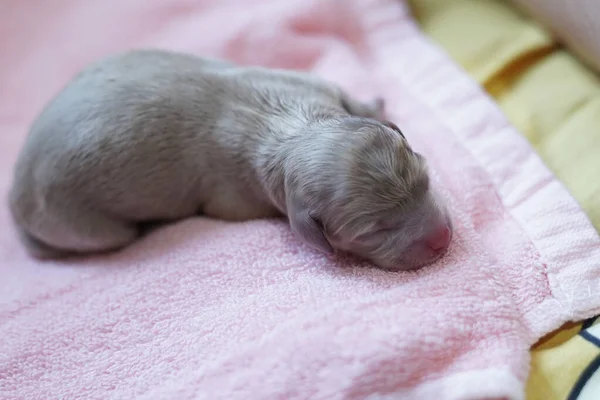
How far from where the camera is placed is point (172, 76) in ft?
6.43

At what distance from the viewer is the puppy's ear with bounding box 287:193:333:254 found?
155 centimetres

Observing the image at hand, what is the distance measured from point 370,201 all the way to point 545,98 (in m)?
0.84

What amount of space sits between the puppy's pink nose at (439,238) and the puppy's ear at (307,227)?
0.25 meters

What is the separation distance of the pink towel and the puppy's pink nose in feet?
0.15

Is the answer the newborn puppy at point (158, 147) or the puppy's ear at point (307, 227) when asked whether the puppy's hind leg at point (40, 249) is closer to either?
the newborn puppy at point (158, 147)

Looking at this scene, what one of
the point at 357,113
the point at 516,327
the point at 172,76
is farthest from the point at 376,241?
the point at 172,76

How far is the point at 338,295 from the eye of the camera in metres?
1.49

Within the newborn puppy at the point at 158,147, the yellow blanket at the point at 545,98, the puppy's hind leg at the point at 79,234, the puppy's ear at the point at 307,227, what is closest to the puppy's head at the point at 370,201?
the puppy's ear at the point at 307,227

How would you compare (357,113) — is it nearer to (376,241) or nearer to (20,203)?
(376,241)

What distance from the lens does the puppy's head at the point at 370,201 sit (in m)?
1.50

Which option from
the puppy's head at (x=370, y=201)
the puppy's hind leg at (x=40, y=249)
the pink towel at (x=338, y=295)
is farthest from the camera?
the puppy's hind leg at (x=40, y=249)

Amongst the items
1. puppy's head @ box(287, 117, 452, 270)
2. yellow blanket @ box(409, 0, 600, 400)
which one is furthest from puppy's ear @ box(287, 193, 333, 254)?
yellow blanket @ box(409, 0, 600, 400)

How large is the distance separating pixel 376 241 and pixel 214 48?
131 centimetres

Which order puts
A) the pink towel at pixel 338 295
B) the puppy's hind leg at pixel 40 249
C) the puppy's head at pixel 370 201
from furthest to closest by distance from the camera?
the puppy's hind leg at pixel 40 249, the puppy's head at pixel 370 201, the pink towel at pixel 338 295
